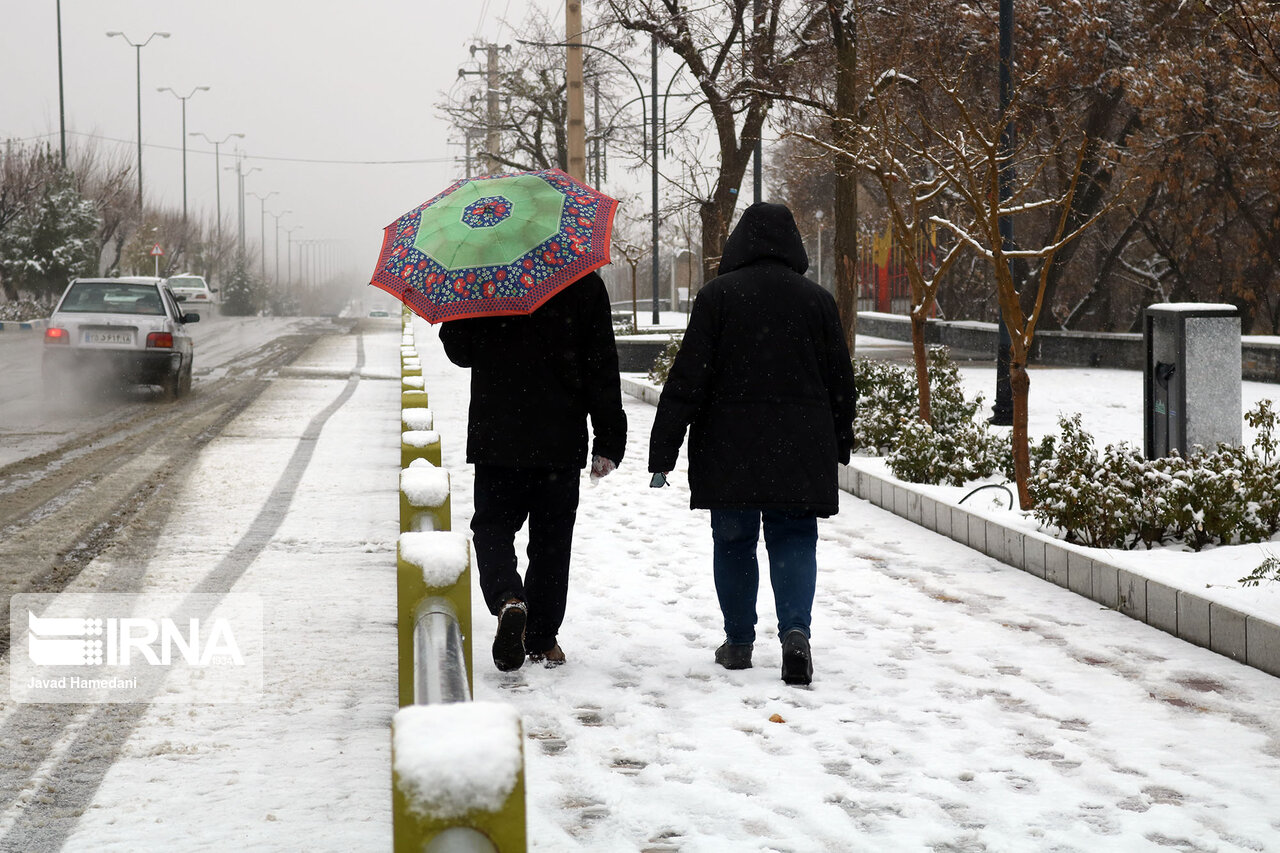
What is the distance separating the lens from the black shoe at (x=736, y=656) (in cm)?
567

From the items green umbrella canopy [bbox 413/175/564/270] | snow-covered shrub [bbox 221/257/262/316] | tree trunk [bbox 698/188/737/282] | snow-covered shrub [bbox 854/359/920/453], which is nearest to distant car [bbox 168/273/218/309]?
snow-covered shrub [bbox 221/257/262/316]

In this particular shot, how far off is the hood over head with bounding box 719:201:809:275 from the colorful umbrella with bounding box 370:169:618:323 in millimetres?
519

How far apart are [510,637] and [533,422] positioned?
0.82m

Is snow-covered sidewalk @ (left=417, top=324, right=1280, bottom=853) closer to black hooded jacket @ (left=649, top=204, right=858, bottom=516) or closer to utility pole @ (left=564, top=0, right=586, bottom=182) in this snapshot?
black hooded jacket @ (left=649, top=204, right=858, bottom=516)

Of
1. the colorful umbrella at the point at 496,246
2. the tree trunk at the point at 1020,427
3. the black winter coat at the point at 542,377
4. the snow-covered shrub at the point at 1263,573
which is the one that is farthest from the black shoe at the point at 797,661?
the tree trunk at the point at 1020,427

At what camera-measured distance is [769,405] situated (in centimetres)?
537

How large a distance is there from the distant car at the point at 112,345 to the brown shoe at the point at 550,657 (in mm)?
13456

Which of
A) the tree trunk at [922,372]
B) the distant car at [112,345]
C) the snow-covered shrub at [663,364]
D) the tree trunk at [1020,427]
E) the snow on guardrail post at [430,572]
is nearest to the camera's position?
the snow on guardrail post at [430,572]

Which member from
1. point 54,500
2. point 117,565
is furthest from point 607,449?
point 54,500

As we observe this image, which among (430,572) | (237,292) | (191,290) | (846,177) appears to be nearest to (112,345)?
(846,177)

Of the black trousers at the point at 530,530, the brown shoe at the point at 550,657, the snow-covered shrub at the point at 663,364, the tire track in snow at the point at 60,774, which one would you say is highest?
the snow-covered shrub at the point at 663,364

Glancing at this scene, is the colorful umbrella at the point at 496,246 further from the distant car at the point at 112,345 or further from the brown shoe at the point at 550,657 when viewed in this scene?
the distant car at the point at 112,345

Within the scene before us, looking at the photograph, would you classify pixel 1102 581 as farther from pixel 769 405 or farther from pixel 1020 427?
pixel 769 405

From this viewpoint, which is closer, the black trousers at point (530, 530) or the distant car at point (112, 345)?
the black trousers at point (530, 530)
